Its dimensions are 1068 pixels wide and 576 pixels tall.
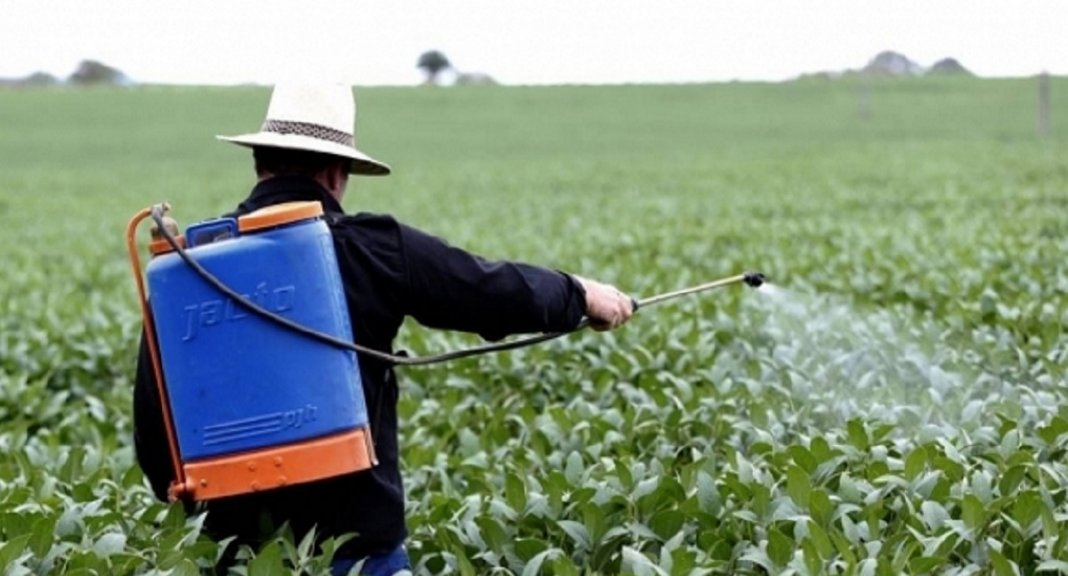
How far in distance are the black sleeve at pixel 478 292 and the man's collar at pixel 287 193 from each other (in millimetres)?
223

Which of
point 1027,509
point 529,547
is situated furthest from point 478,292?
point 1027,509

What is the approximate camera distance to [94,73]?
98688 mm

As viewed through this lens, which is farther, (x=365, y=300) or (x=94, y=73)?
(x=94, y=73)

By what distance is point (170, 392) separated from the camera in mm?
3600

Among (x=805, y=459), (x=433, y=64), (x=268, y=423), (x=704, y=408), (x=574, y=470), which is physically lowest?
(x=433, y=64)

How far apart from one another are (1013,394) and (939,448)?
127 cm

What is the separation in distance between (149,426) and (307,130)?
79 centimetres

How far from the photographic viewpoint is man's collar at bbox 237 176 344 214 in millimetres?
3798

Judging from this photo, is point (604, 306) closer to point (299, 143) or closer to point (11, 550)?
point (299, 143)

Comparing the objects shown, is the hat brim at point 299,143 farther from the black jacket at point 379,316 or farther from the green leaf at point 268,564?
the green leaf at point 268,564

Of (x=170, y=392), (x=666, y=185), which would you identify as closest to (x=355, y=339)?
(x=170, y=392)

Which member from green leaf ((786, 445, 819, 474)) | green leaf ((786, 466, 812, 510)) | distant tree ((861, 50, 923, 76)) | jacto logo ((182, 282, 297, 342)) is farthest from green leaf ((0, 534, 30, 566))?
distant tree ((861, 50, 923, 76))

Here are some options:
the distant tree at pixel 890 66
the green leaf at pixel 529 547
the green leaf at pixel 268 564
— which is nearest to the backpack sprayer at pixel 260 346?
the green leaf at pixel 268 564

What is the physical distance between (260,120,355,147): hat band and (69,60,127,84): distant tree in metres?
97.1
